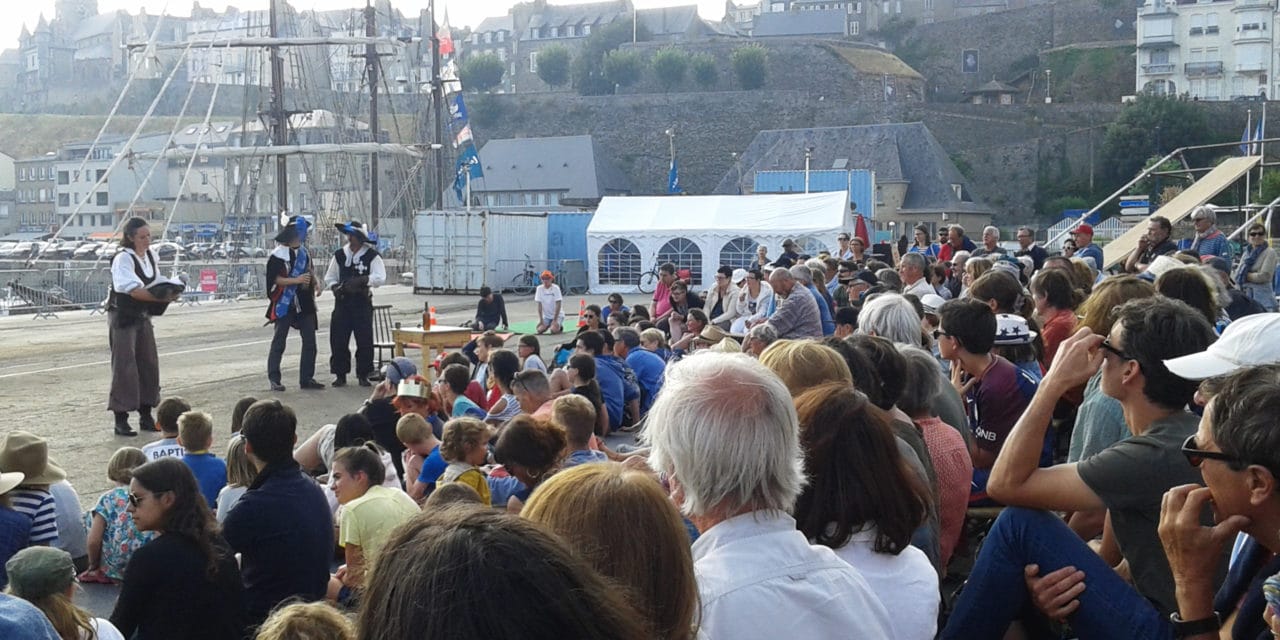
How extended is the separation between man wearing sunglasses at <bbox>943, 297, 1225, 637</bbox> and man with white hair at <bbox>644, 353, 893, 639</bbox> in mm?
665

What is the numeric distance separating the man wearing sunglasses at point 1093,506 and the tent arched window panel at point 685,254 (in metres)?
34.0

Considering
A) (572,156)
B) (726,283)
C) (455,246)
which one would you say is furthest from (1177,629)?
(572,156)

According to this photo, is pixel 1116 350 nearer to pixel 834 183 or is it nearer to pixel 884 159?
pixel 834 183

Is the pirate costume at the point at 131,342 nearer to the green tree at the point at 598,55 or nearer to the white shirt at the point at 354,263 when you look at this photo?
the white shirt at the point at 354,263

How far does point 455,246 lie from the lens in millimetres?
38250

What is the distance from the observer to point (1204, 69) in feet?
297

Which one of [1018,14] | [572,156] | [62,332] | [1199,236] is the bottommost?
[62,332]

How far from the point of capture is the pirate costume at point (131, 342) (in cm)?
997

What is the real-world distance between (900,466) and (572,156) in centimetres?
8125

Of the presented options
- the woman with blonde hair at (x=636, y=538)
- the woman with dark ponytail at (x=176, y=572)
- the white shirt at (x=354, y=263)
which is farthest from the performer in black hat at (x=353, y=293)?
the woman with blonde hair at (x=636, y=538)

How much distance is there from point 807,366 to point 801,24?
114392 millimetres

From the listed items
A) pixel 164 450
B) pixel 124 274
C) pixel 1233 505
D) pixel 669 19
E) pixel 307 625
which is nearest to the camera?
pixel 307 625

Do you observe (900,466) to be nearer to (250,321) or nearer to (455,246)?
(250,321)

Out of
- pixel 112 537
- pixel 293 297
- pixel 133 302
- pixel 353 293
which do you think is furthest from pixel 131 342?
pixel 112 537
